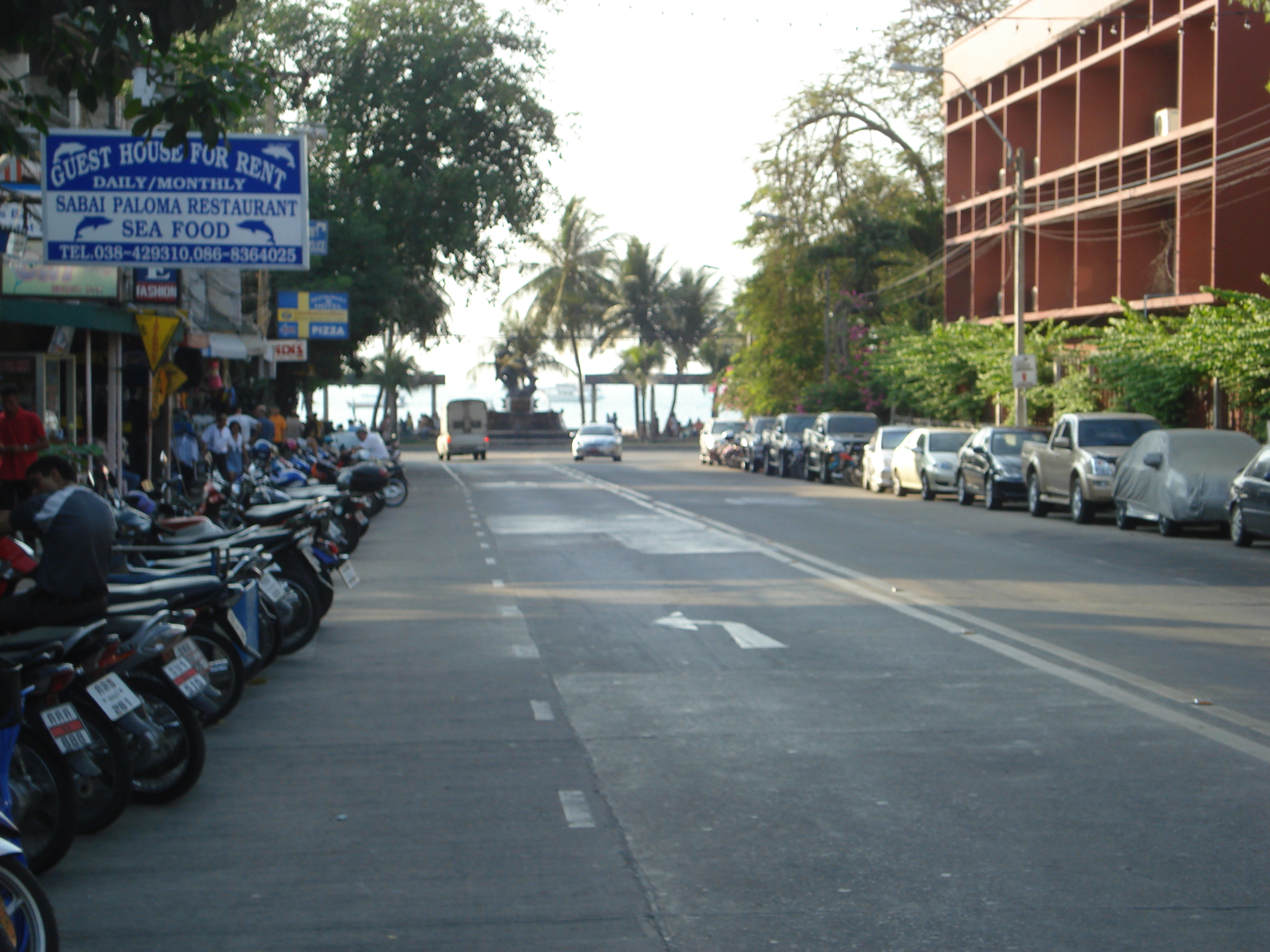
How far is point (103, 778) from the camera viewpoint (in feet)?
20.7

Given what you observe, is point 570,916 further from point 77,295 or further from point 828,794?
point 77,295

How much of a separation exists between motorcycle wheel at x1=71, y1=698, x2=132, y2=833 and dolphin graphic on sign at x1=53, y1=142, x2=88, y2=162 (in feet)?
35.8

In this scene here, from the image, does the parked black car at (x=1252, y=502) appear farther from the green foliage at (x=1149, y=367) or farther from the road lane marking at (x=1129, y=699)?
the green foliage at (x=1149, y=367)

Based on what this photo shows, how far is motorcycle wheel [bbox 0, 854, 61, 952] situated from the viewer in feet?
13.6

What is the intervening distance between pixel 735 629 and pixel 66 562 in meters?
5.97

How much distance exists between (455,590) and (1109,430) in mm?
13818

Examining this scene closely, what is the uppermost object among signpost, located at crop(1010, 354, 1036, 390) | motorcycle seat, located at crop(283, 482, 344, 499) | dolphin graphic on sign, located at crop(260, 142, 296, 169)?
dolphin graphic on sign, located at crop(260, 142, 296, 169)

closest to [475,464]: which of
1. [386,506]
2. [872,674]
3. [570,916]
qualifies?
[386,506]

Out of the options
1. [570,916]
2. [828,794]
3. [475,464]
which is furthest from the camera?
[475,464]

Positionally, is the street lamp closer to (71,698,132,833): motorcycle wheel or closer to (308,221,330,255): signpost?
(308,221,330,255): signpost

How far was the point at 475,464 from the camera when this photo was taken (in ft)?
178

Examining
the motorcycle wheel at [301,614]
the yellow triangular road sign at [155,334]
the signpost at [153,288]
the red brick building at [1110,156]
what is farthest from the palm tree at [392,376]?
the motorcycle wheel at [301,614]

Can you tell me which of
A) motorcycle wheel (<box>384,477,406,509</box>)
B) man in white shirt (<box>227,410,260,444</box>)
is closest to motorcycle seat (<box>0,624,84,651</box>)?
man in white shirt (<box>227,410,260,444</box>)

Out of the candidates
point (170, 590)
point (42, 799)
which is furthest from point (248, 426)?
point (42, 799)
